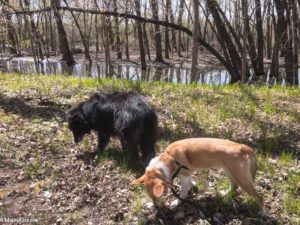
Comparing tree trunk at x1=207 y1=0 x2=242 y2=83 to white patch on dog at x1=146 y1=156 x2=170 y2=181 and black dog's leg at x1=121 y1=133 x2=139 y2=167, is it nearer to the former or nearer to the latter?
black dog's leg at x1=121 y1=133 x2=139 y2=167

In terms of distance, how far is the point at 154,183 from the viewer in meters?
4.54

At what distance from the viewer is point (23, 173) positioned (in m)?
6.30

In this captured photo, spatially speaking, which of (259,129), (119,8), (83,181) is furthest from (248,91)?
(119,8)

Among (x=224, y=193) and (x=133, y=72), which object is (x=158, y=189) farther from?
(x=133, y=72)

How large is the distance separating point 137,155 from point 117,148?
36.6 inches

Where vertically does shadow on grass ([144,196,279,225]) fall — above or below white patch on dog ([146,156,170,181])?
below

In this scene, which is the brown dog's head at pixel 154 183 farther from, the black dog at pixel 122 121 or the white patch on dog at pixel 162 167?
the black dog at pixel 122 121

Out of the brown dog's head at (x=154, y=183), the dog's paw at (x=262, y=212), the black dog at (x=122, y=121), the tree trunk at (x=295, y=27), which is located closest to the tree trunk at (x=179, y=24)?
the tree trunk at (x=295, y=27)

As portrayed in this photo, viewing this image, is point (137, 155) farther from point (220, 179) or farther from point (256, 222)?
point (256, 222)

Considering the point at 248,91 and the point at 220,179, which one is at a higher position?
the point at 248,91

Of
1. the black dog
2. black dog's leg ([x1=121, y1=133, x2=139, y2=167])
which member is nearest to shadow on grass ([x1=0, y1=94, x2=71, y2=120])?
the black dog

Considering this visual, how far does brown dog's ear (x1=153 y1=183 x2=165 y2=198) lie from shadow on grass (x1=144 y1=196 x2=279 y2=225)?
1.61 feet

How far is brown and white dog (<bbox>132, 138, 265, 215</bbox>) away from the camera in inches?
170

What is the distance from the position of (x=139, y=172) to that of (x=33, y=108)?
394 cm
